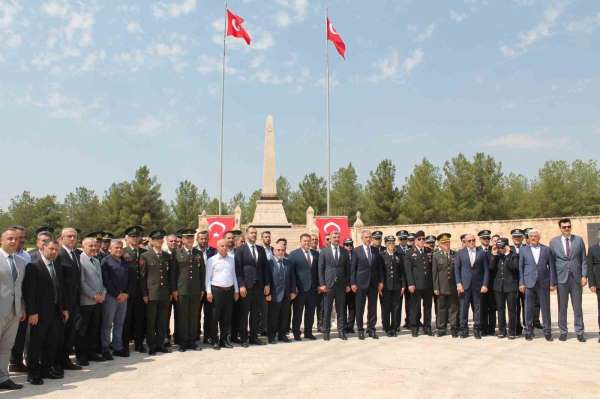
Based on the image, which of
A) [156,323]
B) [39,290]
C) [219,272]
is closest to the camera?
[39,290]

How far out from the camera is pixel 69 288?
5.78 metres

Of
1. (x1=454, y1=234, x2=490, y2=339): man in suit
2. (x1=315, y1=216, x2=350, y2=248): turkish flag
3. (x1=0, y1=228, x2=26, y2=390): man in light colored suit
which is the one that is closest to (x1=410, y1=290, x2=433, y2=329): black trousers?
(x1=454, y1=234, x2=490, y2=339): man in suit

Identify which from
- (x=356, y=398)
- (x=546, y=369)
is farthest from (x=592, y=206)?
(x=356, y=398)

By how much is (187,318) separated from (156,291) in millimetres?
603

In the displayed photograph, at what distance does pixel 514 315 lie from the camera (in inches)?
315

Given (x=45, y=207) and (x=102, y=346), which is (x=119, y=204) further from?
(x=102, y=346)

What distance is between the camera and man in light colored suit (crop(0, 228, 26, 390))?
5031 mm

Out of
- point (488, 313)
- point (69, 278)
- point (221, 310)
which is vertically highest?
point (69, 278)

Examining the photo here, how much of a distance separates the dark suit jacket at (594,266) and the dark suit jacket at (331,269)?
3786mm

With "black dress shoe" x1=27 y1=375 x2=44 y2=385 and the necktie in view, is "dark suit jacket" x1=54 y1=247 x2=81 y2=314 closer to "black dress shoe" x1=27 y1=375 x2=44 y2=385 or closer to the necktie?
the necktie

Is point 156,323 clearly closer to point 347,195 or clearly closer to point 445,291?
point 445,291

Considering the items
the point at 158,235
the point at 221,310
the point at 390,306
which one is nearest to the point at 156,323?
the point at 221,310

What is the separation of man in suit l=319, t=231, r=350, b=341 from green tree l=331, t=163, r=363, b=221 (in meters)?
40.9

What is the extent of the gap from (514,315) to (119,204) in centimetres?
4124
